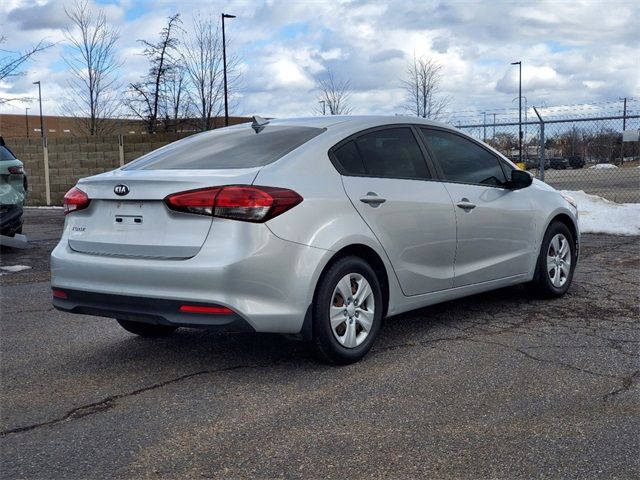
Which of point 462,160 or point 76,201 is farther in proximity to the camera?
point 462,160

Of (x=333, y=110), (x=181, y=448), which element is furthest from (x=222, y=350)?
(x=333, y=110)

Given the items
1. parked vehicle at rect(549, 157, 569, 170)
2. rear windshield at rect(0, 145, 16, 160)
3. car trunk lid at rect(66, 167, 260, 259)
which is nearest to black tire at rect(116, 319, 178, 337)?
car trunk lid at rect(66, 167, 260, 259)

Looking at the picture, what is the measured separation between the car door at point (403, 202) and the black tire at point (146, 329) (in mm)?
1780

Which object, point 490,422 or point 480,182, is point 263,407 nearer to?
point 490,422

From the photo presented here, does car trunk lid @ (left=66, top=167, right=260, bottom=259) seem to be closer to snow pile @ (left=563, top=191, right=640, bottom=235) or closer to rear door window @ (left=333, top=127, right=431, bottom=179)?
rear door window @ (left=333, top=127, right=431, bottom=179)

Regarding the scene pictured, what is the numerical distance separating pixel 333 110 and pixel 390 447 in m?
27.9

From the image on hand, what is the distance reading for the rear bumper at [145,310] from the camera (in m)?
4.18

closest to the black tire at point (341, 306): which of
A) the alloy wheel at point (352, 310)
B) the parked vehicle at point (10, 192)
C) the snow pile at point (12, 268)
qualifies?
the alloy wheel at point (352, 310)

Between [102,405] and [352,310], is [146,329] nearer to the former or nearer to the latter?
[102,405]

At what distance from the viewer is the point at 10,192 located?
1043 centimetres

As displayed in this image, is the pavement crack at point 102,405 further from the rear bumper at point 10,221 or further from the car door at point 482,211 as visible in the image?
the rear bumper at point 10,221

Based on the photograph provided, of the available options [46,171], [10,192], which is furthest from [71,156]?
[10,192]

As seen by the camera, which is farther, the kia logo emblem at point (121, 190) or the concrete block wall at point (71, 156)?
the concrete block wall at point (71, 156)

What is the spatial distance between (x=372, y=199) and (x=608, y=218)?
354 inches
